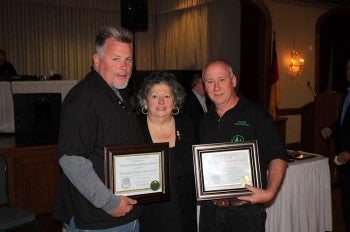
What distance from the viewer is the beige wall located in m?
9.78

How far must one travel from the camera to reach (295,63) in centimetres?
1011

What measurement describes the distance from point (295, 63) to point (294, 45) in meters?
0.48

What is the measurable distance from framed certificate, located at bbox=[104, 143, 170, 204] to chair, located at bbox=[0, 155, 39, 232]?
217 cm

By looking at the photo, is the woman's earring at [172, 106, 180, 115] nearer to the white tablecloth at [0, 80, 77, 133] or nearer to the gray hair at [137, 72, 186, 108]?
the gray hair at [137, 72, 186, 108]

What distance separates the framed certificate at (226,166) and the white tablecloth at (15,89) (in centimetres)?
425

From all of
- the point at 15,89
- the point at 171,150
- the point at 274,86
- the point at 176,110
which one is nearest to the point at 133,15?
the point at 15,89

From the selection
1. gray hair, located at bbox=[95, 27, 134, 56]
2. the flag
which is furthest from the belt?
the flag

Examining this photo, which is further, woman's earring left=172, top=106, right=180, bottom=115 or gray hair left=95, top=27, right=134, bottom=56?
woman's earring left=172, top=106, right=180, bottom=115

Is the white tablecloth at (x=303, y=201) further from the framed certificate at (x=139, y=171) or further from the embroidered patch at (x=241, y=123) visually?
the framed certificate at (x=139, y=171)

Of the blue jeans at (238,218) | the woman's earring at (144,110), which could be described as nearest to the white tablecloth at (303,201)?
the blue jeans at (238,218)

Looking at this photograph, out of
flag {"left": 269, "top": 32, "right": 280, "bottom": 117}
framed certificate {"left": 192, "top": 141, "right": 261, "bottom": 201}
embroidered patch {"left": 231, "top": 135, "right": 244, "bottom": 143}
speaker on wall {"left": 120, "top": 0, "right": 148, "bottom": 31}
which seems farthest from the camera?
flag {"left": 269, "top": 32, "right": 280, "bottom": 117}

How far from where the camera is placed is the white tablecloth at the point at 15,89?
580 cm

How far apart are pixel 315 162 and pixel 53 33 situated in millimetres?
10157

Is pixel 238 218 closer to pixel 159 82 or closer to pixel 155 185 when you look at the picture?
pixel 155 185
